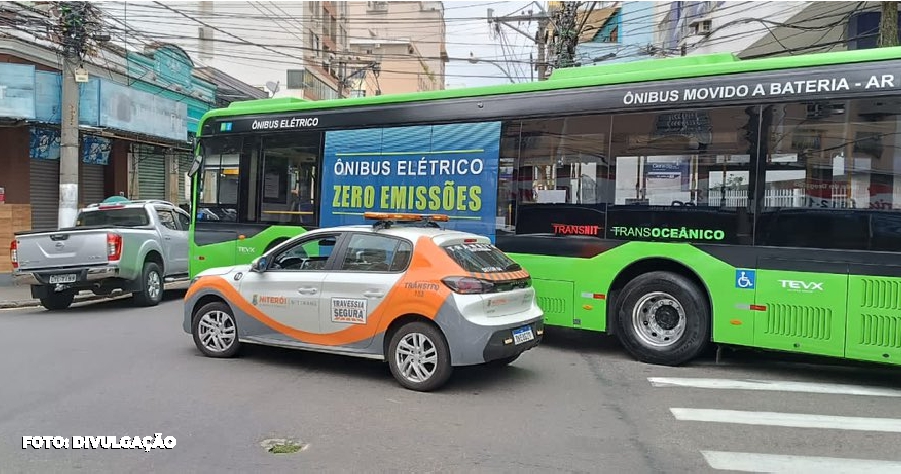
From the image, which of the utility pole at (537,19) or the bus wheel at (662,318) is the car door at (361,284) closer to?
the bus wheel at (662,318)

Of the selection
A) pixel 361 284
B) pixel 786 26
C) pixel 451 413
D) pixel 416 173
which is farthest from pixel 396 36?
pixel 451 413

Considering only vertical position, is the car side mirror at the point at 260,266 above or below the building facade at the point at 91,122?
below

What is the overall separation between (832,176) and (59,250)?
38.4 ft

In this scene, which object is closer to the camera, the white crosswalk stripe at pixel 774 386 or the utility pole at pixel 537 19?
the white crosswalk stripe at pixel 774 386

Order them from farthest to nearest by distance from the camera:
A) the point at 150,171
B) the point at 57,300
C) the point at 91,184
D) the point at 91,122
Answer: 1. the point at 150,171
2. the point at 91,184
3. the point at 91,122
4. the point at 57,300

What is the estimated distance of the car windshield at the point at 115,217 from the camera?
1290 centimetres

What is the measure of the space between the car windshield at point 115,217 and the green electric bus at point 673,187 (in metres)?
4.85

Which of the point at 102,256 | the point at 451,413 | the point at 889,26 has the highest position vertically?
the point at 889,26

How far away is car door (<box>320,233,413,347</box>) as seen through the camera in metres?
6.43

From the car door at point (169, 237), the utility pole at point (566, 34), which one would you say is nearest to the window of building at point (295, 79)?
the utility pole at point (566, 34)

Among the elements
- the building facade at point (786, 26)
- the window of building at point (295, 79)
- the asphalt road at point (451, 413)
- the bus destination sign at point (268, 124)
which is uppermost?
the window of building at point (295, 79)

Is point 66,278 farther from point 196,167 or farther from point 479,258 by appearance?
point 479,258

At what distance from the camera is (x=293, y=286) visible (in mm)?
6918

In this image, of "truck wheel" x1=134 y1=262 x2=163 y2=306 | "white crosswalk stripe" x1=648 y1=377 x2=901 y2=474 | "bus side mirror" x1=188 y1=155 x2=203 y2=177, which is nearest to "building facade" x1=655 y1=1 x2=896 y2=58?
"white crosswalk stripe" x1=648 y1=377 x2=901 y2=474
